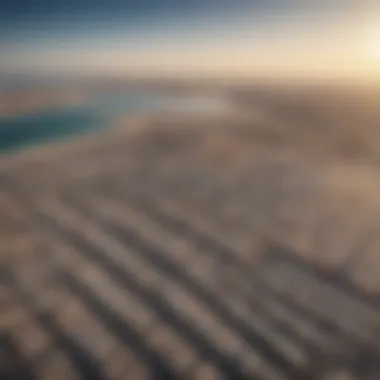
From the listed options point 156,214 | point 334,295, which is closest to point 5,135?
point 156,214

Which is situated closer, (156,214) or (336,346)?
(336,346)

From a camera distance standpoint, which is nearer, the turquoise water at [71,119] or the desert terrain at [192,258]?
the desert terrain at [192,258]

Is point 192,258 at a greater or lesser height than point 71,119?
lesser

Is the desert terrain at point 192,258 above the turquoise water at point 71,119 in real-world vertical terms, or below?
below

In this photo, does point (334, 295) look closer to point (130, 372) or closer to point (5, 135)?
point (130, 372)

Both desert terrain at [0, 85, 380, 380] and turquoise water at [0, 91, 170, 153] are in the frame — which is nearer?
desert terrain at [0, 85, 380, 380]

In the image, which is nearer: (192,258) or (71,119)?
(192,258)

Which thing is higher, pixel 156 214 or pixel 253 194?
pixel 253 194

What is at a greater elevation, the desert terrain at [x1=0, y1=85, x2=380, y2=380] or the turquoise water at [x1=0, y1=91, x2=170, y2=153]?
the turquoise water at [x1=0, y1=91, x2=170, y2=153]
